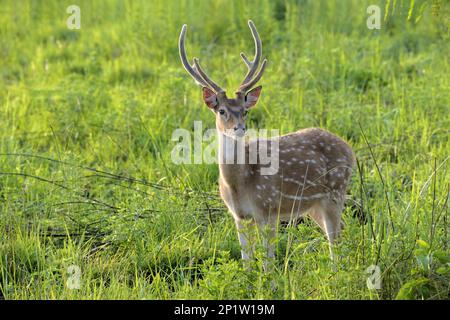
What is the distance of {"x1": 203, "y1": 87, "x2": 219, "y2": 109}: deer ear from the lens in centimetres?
569

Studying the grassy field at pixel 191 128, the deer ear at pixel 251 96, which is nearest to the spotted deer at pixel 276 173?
the deer ear at pixel 251 96

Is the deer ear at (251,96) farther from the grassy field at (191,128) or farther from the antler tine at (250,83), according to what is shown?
the grassy field at (191,128)

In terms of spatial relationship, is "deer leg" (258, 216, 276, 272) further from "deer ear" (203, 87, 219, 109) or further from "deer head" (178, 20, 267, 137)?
"deer ear" (203, 87, 219, 109)

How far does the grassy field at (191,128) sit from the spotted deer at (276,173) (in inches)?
8.9

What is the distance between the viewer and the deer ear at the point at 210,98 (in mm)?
5691

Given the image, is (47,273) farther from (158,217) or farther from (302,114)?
(302,114)

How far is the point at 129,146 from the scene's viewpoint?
7.35m

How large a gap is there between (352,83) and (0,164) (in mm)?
3724

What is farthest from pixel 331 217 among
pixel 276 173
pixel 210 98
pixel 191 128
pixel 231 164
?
pixel 191 128

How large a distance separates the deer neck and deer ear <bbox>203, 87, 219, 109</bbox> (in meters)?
0.21

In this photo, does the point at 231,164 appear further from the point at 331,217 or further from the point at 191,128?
the point at 191,128

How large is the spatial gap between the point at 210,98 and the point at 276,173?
713mm

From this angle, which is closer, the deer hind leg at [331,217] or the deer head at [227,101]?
the deer head at [227,101]
